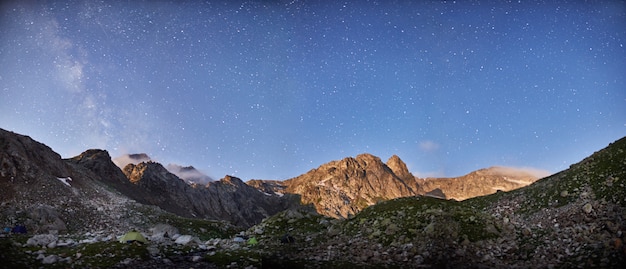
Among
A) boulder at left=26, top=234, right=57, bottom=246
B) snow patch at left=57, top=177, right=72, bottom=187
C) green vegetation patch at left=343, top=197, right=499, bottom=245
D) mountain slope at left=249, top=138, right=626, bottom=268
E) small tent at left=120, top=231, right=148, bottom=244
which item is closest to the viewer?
mountain slope at left=249, top=138, right=626, bottom=268

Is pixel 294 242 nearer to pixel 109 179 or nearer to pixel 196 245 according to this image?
pixel 196 245

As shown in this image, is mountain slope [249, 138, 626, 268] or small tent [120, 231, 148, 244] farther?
small tent [120, 231, 148, 244]

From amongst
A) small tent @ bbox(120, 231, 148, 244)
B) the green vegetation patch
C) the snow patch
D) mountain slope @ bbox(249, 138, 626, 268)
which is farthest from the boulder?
the snow patch

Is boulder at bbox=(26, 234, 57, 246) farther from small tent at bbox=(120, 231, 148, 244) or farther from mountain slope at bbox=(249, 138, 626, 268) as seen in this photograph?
mountain slope at bbox=(249, 138, 626, 268)

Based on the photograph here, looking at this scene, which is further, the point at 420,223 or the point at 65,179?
the point at 65,179

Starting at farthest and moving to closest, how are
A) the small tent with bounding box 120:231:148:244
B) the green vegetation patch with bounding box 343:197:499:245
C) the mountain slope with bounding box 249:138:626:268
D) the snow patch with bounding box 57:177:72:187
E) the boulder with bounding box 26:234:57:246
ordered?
the snow patch with bounding box 57:177:72:187 → the green vegetation patch with bounding box 343:197:499:245 → the small tent with bounding box 120:231:148:244 → the boulder with bounding box 26:234:57:246 → the mountain slope with bounding box 249:138:626:268

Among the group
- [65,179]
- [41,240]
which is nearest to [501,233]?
[41,240]

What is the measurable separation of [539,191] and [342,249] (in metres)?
20.3

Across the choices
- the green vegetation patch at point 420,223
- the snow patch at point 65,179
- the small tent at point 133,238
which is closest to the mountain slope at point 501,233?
the green vegetation patch at point 420,223

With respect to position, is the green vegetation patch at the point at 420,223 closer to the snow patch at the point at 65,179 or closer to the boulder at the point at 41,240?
the boulder at the point at 41,240

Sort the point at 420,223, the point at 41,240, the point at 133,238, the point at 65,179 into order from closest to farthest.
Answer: the point at 41,240 → the point at 133,238 → the point at 420,223 → the point at 65,179

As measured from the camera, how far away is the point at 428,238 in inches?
798

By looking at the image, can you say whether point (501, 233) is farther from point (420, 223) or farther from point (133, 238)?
point (133, 238)

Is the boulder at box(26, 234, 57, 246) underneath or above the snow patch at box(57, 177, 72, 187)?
underneath
